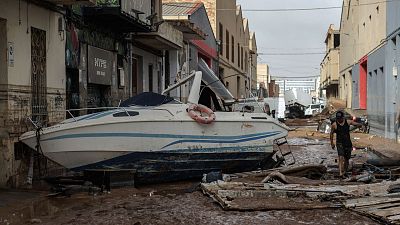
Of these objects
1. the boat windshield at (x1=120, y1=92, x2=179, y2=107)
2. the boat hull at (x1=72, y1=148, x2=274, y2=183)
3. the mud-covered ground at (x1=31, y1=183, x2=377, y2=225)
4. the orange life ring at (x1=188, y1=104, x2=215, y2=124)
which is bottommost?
the mud-covered ground at (x1=31, y1=183, x2=377, y2=225)

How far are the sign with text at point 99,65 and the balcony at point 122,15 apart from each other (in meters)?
0.78

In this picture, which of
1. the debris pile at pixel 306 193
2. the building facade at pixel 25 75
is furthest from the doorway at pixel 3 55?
the debris pile at pixel 306 193

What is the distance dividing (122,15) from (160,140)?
4.63 m

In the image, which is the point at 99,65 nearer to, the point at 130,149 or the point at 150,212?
the point at 130,149

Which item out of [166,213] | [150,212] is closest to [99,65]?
[150,212]

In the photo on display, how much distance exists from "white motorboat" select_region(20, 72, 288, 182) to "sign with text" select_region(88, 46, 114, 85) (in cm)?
271

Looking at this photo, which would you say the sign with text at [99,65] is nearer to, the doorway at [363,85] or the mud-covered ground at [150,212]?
the mud-covered ground at [150,212]

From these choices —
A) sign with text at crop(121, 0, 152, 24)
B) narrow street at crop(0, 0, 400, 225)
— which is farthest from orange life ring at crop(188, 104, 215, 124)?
sign with text at crop(121, 0, 152, 24)

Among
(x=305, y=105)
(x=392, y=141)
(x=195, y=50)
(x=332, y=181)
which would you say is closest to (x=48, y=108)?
(x=332, y=181)

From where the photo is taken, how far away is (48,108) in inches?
457

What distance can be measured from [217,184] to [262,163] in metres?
3.01

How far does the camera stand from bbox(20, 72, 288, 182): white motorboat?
10375 millimetres

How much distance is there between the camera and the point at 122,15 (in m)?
14.3

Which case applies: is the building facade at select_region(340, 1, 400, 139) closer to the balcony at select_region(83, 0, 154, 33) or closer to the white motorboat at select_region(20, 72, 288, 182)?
the balcony at select_region(83, 0, 154, 33)
